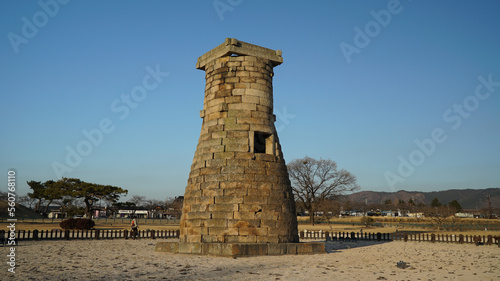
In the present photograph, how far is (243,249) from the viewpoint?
40.2 ft

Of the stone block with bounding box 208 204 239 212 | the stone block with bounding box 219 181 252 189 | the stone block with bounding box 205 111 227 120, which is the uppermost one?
the stone block with bounding box 205 111 227 120

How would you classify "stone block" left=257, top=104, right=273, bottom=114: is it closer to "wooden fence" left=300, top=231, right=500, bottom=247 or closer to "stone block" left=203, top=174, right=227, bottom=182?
"stone block" left=203, top=174, right=227, bottom=182

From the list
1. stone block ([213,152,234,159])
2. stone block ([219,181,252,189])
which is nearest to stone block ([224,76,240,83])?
stone block ([213,152,234,159])

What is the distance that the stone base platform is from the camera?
40.2 ft

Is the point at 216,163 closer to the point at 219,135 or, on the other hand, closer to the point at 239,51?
the point at 219,135

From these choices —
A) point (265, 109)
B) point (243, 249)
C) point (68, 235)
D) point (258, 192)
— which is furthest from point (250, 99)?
point (68, 235)

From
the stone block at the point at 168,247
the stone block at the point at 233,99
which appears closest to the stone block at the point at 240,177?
the stone block at the point at 233,99

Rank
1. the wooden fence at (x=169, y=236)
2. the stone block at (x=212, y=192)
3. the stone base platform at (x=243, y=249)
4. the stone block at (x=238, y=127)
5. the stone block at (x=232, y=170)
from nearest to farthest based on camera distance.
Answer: the stone base platform at (x=243, y=249), the stone block at (x=212, y=192), the stone block at (x=232, y=170), the stone block at (x=238, y=127), the wooden fence at (x=169, y=236)

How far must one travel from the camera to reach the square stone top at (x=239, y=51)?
48.1 feet

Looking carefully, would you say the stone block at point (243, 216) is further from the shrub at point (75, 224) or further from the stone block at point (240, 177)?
the shrub at point (75, 224)

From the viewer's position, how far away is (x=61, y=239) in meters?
20.8

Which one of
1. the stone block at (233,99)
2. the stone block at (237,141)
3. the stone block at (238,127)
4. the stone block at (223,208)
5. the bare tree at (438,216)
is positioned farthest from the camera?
the bare tree at (438,216)

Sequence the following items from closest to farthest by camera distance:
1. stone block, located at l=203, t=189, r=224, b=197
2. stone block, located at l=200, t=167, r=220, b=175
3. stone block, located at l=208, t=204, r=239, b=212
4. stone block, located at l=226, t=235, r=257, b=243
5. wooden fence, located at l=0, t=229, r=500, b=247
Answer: stone block, located at l=226, t=235, r=257, b=243 → stone block, located at l=208, t=204, r=239, b=212 → stone block, located at l=203, t=189, r=224, b=197 → stone block, located at l=200, t=167, r=220, b=175 → wooden fence, located at l=0, t=229, r=500, b=247

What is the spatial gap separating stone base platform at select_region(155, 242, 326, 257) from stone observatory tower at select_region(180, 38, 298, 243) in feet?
1.59
